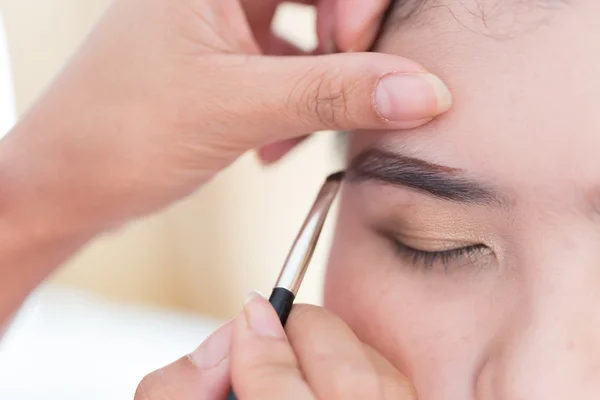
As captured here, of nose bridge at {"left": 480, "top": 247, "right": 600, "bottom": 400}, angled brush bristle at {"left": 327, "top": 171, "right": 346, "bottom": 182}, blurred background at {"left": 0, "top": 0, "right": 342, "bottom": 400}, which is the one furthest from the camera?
blurred background at {"left": 0, "top": 0, "right": 342, "bottom": 400}

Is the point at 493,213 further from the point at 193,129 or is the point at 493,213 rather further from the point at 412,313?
the point at 193,129

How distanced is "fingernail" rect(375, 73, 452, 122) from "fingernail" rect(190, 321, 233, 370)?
24 cm

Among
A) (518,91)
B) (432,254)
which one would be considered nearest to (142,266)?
(432,254)

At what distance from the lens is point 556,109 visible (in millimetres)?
544

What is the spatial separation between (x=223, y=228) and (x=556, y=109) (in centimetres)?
131

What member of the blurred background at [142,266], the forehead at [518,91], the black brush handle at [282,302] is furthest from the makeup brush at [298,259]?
the blurred background at [142,266]

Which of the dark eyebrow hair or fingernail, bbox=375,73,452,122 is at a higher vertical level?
fingernail, bbox=375,73,452,122

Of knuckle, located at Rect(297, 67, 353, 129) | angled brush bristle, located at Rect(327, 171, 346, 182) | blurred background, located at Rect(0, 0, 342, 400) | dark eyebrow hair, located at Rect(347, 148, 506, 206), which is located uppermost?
knuckle, located at Rect(297, 67, 353, 129)

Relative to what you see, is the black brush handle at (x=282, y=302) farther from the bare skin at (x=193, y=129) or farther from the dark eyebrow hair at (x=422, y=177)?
the dark eyebrow hair at (x=422, y=177)

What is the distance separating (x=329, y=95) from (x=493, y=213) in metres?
0.18

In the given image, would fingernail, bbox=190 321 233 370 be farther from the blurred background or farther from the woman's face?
the blurred background

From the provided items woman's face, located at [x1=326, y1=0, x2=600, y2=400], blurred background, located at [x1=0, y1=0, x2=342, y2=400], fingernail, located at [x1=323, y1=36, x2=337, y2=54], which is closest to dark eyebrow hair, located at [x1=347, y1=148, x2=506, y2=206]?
woman's face, located at [x1=326, y1=0, x2=600, y2=400]

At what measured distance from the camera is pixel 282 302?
0.64 meters

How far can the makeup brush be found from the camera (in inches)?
25.4
